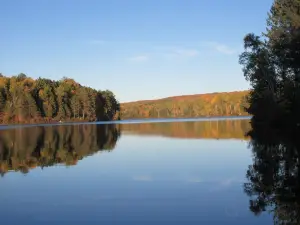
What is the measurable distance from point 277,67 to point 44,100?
112 m

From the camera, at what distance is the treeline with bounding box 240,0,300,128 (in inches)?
1684

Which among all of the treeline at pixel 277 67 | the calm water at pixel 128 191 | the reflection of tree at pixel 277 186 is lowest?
the calm water at pixel 128 191

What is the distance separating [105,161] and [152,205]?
1310 centimetres

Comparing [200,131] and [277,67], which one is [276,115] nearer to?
[277,67]

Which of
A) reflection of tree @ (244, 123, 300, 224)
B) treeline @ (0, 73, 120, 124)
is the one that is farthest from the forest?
treeline @ (0, 73, 120, 124)

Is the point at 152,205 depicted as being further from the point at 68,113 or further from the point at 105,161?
the point at 68,113

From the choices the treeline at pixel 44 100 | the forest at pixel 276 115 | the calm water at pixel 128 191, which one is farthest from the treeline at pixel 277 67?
the treeline at pixel 44 100

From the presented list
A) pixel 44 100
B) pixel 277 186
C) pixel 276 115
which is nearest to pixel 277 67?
pixel 276 115

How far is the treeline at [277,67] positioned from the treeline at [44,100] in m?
100

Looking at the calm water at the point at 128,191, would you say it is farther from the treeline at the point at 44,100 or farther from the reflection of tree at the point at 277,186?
the treeline at the point at 44,100

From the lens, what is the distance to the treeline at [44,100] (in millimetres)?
140375

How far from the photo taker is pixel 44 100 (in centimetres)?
14900

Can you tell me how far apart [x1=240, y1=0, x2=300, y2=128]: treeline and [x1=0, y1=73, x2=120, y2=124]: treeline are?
10005 centimetres

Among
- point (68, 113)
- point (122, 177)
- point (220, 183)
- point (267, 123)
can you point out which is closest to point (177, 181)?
point (220, 183)
